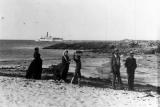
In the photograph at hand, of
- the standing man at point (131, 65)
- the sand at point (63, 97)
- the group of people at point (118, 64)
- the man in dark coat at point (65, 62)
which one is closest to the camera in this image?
the sand at point (63, 97)

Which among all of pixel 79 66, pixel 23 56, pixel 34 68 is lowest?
pixel 23 56

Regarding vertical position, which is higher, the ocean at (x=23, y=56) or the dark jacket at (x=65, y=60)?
the dark jacket at (x=65, y=60)

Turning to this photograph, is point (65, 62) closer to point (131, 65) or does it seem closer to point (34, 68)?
point (34, 68)

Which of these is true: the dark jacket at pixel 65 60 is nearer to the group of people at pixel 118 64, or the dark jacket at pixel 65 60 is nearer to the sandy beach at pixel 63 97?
the sandy beach at pixel 63 97

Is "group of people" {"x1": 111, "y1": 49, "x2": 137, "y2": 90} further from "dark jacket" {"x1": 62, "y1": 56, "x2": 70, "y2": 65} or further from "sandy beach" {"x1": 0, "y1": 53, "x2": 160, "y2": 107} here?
"dark jacket" {"x1": 62, "y1": 56, "x2": 70, "y2": 65}

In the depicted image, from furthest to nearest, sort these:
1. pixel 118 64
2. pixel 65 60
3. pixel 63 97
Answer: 1. pixel 65 60
2. pixel 118 64
3. pixel 63 97

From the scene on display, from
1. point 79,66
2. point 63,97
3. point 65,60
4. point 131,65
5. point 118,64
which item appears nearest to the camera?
point 63,97

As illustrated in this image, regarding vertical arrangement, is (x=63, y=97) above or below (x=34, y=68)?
below

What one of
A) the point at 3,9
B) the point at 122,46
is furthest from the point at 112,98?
the point at 122,46

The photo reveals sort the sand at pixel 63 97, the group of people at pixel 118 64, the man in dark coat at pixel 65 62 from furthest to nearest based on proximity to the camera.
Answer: the man in dark coat at pixel 65 62, the group of people at pixel 118 64, the sand at pixel 63 97

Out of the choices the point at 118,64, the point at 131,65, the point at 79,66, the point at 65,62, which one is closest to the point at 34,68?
the point at 65,62

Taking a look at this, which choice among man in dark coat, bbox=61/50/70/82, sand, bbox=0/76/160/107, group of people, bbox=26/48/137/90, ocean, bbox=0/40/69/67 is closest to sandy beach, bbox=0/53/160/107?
sand, bbox=0/76/160/107

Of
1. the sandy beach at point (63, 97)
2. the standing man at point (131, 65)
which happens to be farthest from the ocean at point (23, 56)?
the sandy beach at point (63, 97)

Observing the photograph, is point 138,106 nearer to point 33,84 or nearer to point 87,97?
point 87,97
